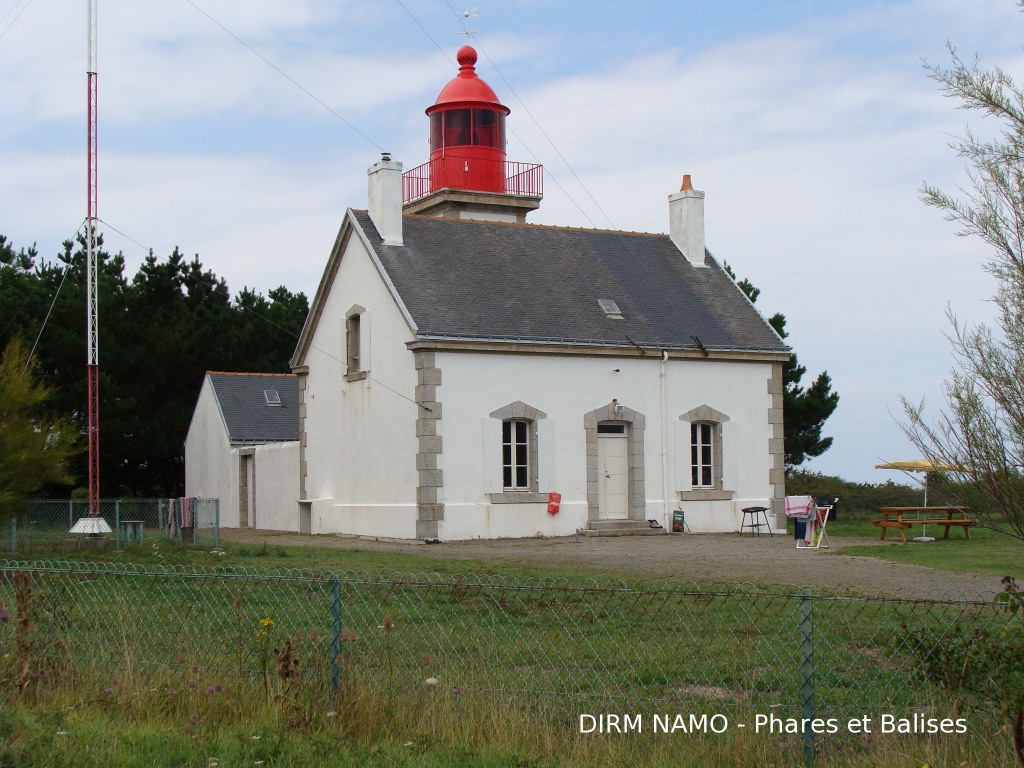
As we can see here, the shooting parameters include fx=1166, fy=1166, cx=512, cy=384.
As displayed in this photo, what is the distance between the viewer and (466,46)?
2811cm

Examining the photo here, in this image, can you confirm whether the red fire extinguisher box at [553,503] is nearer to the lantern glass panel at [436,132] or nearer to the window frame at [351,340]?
the window frame at [351,340]

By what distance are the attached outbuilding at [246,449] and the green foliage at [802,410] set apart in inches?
483

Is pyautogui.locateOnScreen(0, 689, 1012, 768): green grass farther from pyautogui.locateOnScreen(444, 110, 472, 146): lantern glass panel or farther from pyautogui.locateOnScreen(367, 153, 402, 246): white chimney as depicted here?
pyautogui.locateOnScreen(444, 110, 472, 146): lantern glass panel

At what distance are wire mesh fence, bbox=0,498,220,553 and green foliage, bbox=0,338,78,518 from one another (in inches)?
22.0

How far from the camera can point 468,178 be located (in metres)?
26.8

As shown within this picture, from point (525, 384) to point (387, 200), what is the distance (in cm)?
459

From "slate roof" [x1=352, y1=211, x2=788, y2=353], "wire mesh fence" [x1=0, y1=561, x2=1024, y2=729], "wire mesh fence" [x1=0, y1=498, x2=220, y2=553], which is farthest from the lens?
"slate roof" [x1=352, y1=211, x2=788, y2=353]

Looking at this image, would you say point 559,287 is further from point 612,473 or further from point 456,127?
point 456,127

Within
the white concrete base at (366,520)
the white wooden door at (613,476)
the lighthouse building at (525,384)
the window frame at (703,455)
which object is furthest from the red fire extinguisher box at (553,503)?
the window frame at (703,455)

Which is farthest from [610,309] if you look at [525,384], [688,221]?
[688,221]

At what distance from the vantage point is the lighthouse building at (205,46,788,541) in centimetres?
2111

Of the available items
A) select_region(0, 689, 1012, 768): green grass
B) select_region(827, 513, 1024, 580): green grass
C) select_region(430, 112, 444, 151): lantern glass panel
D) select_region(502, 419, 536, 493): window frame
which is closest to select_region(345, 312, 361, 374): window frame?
select_region(502, 419, 536, 493): window frame

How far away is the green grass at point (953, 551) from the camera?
1439cm

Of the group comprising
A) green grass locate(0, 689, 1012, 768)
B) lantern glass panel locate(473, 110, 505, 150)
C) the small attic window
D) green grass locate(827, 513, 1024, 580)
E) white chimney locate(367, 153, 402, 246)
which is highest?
lantern glass panel locate(473, 110, 505, 150)
